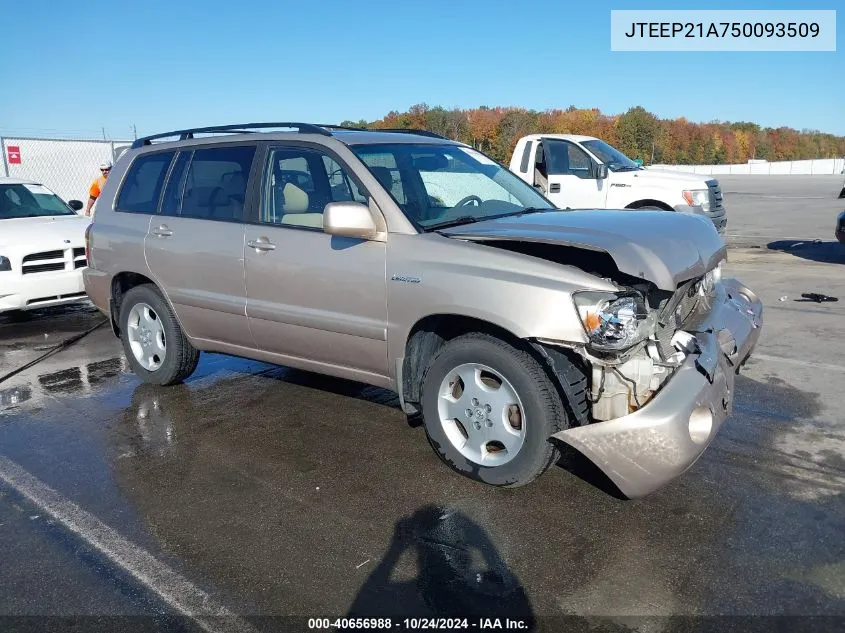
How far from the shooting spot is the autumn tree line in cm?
5959

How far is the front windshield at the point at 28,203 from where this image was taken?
9367 millimetres

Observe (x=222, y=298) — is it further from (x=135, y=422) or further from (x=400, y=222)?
(x=400, y=222)

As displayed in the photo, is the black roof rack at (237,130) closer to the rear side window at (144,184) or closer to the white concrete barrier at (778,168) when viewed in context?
the rear side window at (144,184)

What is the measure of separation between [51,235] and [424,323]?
6.22 metres

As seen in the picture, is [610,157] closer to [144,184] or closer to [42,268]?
[144,184]

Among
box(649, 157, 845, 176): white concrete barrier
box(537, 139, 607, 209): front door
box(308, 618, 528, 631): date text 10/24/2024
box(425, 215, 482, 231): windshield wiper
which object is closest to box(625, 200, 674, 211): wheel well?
box(537, 139, 607, 209): front door

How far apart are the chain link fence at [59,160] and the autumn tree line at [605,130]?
3015 centimetres

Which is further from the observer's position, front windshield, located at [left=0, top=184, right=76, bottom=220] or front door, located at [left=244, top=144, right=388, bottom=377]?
front windshield, located at [left=0, top=184, right=76, bottom=220]

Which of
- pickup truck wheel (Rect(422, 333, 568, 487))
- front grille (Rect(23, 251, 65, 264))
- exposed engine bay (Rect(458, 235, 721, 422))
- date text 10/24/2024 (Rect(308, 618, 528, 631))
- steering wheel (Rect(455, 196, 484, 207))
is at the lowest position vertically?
date text 10/24/2024 (Rect(308, 618, 528, 631))

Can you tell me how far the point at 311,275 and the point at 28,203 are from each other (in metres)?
7.03

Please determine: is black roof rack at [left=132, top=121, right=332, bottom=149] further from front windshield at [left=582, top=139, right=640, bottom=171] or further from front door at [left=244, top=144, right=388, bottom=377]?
front windshield at [left=582, top=139, right=640, bottom=171]

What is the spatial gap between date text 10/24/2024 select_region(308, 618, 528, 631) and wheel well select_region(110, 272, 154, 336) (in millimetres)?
3828

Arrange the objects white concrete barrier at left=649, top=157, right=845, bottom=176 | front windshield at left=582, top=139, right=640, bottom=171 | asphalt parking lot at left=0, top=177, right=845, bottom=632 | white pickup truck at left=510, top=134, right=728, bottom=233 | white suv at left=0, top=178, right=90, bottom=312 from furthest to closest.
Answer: white concrete barrier at left=649, top=157, right=845, bottom=176 → front windshield at left=582, top=139, right=640, bottom=171 → white pickup truck at left=510, top=134, right=728, bottom=233 → white suv at left=0, top=178, right=90, bottom=312 → asphalt parking lot at left=0, top=177, right=845, bottom=632

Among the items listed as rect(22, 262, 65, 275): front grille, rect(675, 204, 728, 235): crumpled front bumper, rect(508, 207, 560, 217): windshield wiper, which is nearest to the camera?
rect(508, 207, 560, 217): windshield wiper
